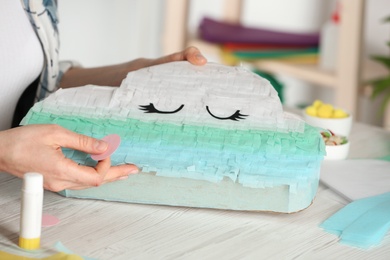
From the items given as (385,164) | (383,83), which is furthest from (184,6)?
(385,164)

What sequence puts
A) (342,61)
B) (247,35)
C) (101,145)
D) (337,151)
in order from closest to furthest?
(101,145), (337,151), (342,61), (247,35)

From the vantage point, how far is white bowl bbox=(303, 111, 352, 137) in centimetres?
144

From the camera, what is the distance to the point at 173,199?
1131 mm

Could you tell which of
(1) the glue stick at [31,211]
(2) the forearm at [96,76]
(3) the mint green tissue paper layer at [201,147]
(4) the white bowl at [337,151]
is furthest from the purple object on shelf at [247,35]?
(1) the glue stick at [31,211]

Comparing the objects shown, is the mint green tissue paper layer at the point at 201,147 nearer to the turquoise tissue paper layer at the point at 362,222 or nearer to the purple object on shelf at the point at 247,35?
the turquoise tissue paper layer at the point at 362,222

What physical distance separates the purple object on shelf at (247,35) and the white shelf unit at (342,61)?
0.16 feet

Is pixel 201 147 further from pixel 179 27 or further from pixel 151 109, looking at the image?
pixel 179 27

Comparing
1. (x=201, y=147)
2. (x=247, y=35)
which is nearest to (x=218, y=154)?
(x=201, y=147)

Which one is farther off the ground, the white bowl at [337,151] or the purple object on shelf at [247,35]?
the white bowl at [337,151]

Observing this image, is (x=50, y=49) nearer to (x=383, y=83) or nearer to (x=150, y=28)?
(x=383, y=83)

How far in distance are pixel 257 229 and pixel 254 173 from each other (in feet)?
A: 0.27

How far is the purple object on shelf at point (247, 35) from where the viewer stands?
2883 mm

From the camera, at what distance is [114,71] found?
1.44 m

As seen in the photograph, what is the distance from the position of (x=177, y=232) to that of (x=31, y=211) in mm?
216
